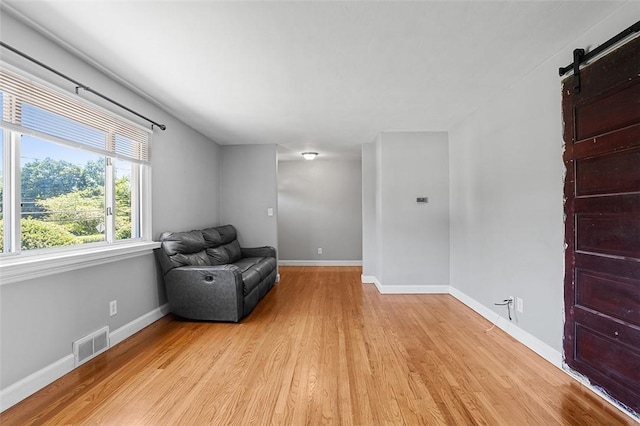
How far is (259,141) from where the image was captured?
16.2 ft

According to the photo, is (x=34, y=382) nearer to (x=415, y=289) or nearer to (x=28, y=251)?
(x=28, y=251)

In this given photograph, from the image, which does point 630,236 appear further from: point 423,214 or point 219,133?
point 219,133

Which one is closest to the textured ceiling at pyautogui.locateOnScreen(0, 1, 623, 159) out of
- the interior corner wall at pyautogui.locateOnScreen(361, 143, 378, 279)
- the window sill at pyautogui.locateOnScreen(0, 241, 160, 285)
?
the window sill at pyautogui.locateOnScreen(0, 241, 160, 285)

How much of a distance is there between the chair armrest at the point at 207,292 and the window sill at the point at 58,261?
0.57 meters

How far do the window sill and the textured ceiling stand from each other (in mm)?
1513

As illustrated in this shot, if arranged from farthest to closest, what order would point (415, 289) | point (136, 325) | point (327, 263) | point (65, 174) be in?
point (327, 263) < point (415, 289) < point (136, 325) < point (65, 174)

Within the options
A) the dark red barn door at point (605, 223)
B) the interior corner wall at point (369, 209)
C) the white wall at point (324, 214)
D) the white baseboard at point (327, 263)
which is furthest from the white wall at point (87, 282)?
the dark red barn door at point (605, 223)

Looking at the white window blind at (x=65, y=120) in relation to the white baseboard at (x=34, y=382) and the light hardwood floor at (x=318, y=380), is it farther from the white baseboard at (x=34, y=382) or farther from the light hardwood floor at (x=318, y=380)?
the light hardwood floor at (x=318, y=380)

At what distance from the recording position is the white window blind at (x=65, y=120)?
184 cm

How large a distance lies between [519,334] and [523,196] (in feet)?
4.11

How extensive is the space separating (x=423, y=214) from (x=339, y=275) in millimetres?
2156

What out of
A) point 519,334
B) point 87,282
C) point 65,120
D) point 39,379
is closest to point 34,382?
point 39,379

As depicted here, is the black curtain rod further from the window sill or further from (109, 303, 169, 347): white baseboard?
(109, 303, 169, 347): white baseboard

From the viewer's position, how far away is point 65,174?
229cm
